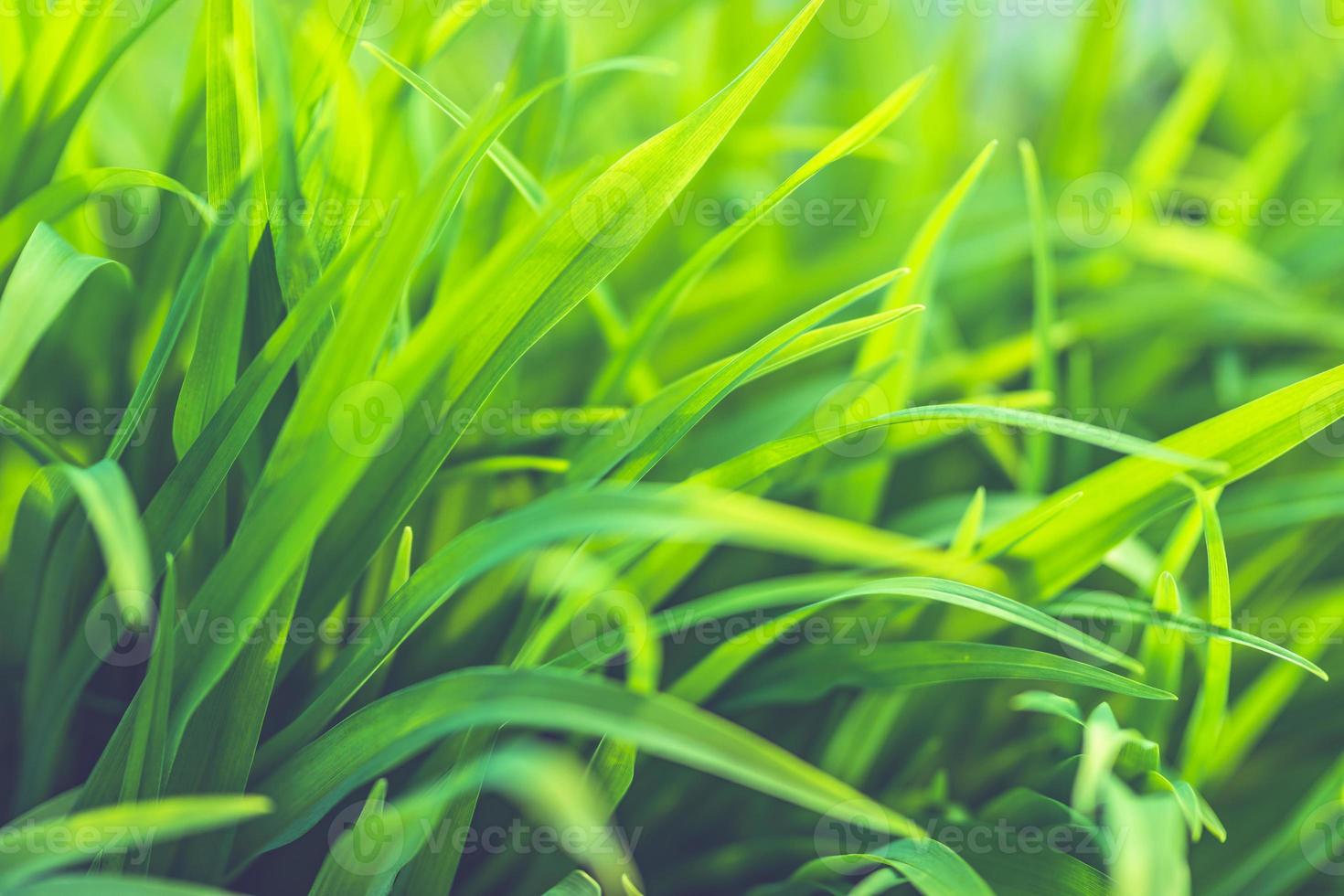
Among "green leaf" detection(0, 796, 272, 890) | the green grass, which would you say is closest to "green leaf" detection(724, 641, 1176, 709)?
the green grass

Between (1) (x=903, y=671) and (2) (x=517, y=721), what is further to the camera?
(1) (x=903, y=671)

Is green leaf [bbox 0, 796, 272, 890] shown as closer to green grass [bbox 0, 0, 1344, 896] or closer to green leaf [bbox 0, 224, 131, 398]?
green grass [bbox 0, 0, 1344, 896]

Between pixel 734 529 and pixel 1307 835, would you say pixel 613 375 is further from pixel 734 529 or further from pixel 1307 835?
pixel 1307 835

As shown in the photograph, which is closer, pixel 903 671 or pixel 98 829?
pixel 98 829

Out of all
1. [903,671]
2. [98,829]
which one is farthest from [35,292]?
[903,671]

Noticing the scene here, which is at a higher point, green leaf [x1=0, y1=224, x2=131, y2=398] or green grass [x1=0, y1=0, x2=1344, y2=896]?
green leaf [x1=0, y1=224, x2=131, y2=398]

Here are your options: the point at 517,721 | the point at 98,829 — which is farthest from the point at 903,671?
the point at 98,829

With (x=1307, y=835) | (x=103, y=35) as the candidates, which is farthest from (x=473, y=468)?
(x=1307, y=835)

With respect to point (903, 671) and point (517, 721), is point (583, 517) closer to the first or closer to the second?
point (517, 721)

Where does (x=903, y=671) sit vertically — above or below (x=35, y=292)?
below
